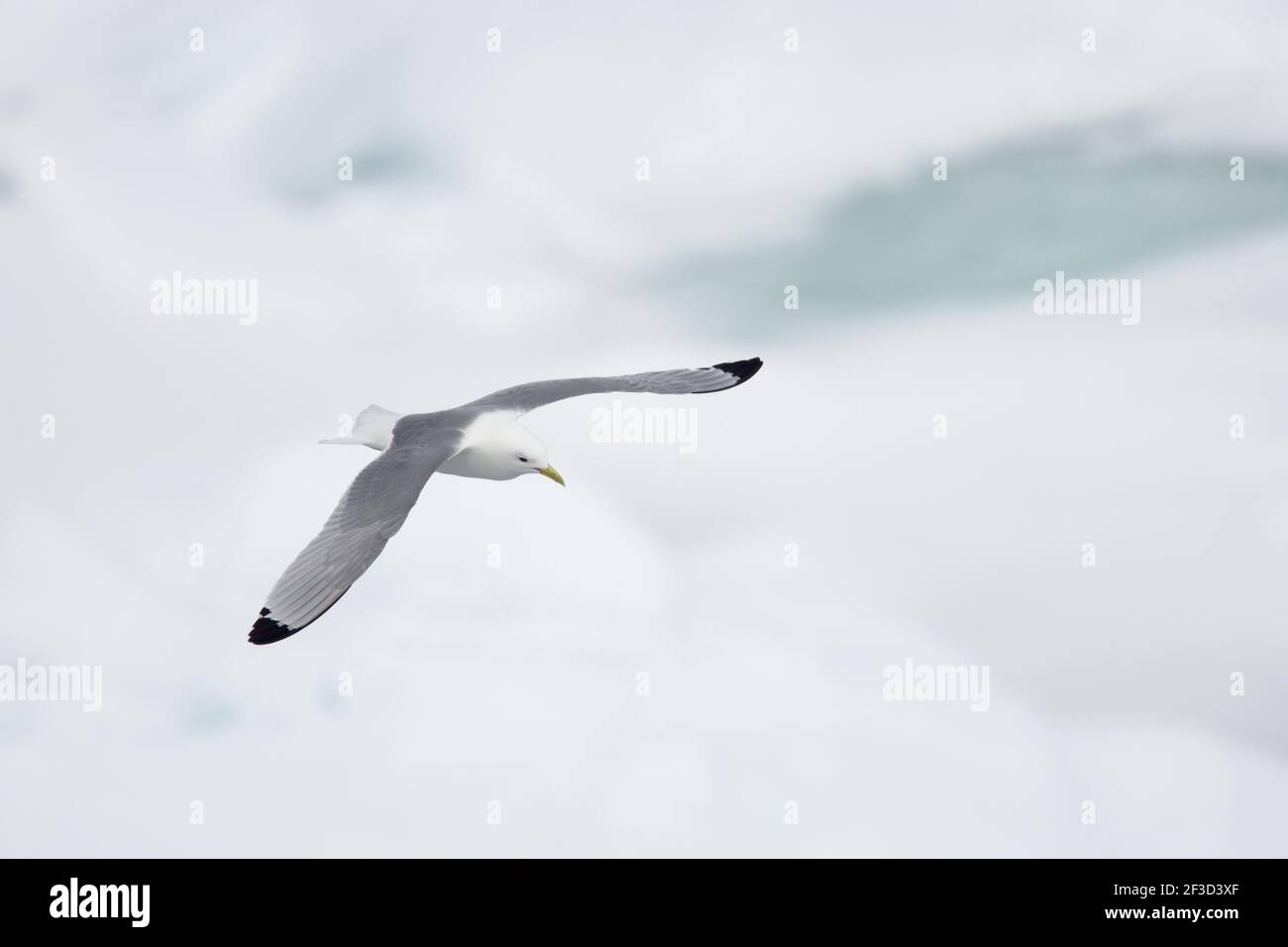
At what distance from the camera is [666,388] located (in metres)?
11.4

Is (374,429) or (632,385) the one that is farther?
(632,385)

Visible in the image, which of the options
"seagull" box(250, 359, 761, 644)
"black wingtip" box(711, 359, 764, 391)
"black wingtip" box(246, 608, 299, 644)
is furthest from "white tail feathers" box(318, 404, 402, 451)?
"black wingtip" box(711, 359, 764, 391)

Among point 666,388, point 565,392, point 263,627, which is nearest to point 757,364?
point 666,388

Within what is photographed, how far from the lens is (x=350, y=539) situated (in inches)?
323

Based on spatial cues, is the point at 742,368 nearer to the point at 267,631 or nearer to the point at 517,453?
the point at 517,453

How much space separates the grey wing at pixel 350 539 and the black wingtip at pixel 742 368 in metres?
3.40

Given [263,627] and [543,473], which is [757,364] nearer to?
[543,473]

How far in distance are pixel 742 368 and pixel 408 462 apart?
157 inches

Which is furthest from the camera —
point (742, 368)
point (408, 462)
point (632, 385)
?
point (742, 368)

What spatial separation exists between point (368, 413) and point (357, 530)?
2.27 m

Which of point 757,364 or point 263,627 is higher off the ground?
point 757,364

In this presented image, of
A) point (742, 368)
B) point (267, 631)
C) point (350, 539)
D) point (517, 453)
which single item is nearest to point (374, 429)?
point (517, 453)

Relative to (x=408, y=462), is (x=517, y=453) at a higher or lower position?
higher

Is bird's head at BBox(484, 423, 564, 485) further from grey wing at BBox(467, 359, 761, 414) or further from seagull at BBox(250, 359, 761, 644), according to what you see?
grey wing at BBox(467, 359, 761, 414)
